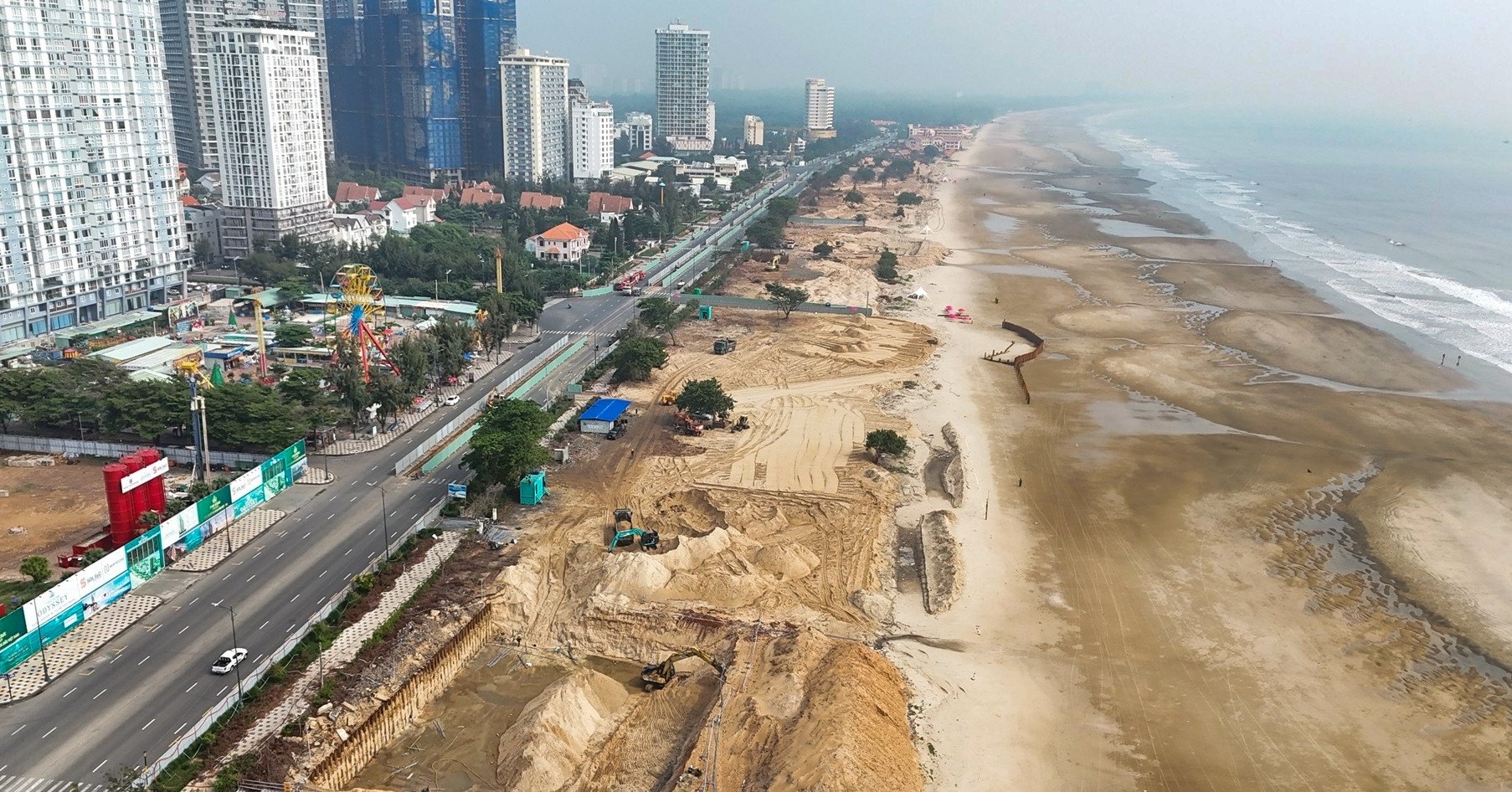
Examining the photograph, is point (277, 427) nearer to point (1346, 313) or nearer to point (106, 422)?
point (106, 422)

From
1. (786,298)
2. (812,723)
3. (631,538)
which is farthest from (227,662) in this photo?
(786,298)

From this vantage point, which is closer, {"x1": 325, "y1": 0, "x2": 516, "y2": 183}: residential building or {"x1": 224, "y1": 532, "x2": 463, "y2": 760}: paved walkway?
{"x1": 224, "y1": 532, "x2": 463, "y2": 760}: paved walkway

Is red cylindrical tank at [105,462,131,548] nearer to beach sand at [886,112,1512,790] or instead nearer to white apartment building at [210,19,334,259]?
beach sand at [886,112,1512,790]

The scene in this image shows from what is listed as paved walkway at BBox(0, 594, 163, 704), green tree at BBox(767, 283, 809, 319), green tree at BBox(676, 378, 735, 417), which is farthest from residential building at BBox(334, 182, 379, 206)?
paved walkway at BBox(0, 594, 163, 704)

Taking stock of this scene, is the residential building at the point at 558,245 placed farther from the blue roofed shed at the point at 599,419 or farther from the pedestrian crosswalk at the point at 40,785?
the pedestrian crosswalk at the point at 40,785

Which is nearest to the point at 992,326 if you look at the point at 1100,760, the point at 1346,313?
the point at 1346,313

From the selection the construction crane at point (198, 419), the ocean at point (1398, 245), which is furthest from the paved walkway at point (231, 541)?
the ocean at point (1398, 245)
